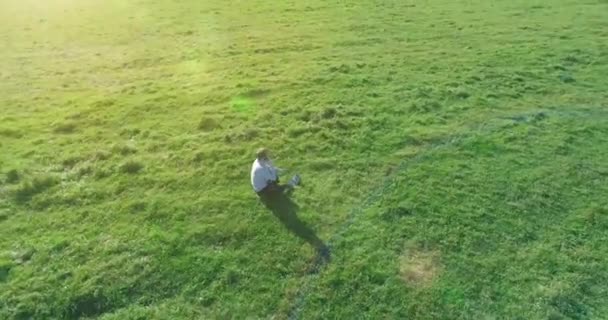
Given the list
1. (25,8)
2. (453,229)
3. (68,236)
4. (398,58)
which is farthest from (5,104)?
(25,8)

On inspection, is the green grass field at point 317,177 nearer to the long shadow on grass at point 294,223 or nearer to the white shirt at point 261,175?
the long shadow on grass at point 294,223

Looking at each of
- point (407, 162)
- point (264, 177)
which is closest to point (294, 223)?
point (264, 177)

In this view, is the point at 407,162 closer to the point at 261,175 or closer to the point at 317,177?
the point at 317,177

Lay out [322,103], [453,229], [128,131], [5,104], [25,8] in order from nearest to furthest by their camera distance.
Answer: [453,229]
[128,131]
[322,103]
[5,104]
[25,8]

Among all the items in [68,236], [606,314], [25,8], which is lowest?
[606,314]

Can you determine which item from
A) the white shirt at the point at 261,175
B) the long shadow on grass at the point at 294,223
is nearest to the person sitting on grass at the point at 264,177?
the white shirt at the point at 261,175

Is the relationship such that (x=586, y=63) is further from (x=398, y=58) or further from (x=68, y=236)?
(x=68, y=236)

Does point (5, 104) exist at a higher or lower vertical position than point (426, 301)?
higher

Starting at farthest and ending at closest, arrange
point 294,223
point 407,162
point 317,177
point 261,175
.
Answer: point 407,162 < point 317,177 < point 261,175 < point 294,223
